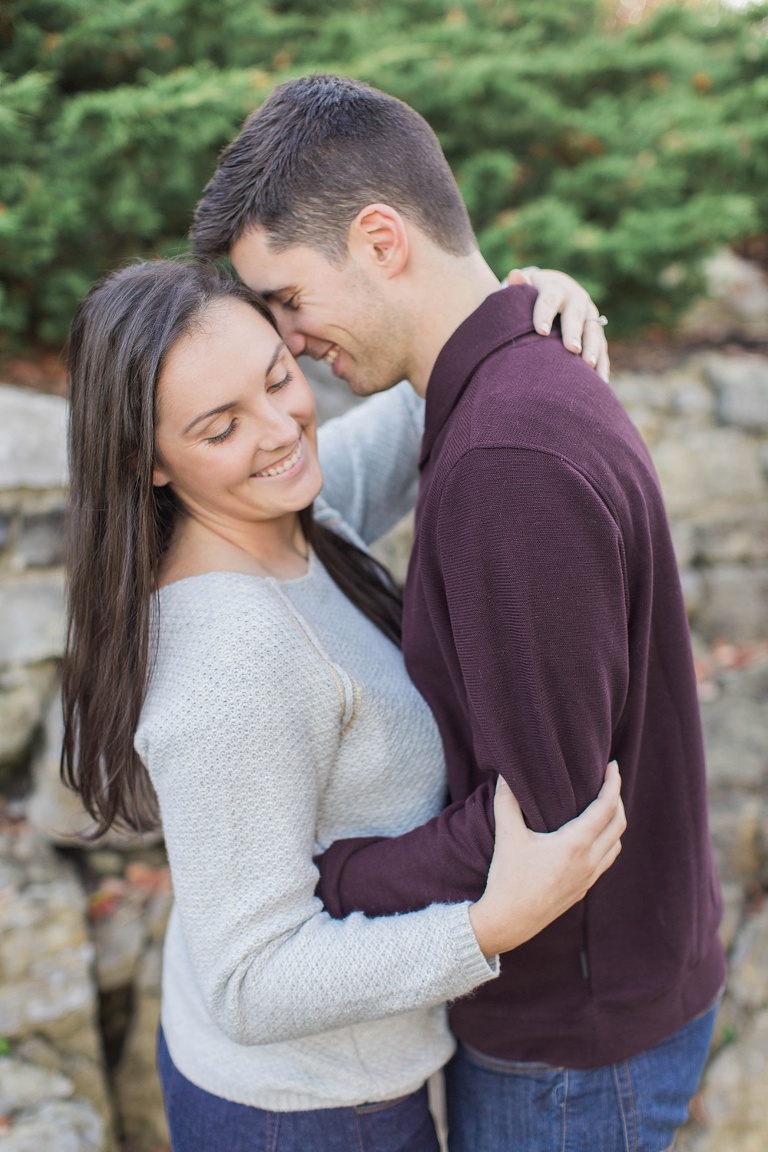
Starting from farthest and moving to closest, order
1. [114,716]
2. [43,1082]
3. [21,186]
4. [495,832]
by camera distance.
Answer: [21,186]
[43,1082]
[114,716]
[495,832]

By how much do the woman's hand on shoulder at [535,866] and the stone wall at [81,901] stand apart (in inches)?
63.1

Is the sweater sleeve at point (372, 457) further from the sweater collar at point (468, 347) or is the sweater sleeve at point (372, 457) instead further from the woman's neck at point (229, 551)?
the sweater collar at point (468, 347)

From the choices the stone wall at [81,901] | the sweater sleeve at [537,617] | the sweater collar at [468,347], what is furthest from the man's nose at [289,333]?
the stone wall at [81,901]

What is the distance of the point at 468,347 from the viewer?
5.51ft

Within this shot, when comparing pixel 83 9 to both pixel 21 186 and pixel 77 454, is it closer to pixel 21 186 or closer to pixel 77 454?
pixel 21 186

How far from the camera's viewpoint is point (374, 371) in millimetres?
1944

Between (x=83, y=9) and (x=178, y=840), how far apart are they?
3670 mm

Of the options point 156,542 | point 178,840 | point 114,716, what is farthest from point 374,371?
point 178,840

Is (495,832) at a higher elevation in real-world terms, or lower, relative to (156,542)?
lower

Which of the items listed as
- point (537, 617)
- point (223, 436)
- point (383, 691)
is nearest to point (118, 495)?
point (223, 436)

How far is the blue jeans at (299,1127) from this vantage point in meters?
1.74

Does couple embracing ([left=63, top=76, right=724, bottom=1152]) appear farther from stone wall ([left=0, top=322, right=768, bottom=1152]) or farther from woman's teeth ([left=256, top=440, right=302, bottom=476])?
stone wall ([left=0, top=322, right=768, bottom=1152])

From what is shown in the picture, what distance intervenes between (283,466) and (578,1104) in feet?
4.24

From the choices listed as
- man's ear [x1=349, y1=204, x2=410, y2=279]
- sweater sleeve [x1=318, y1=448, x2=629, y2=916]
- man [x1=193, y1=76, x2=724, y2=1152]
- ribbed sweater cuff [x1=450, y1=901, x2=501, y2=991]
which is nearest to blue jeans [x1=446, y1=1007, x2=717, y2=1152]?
man [x1=193, y1=76, x2=724, y2=1152]
